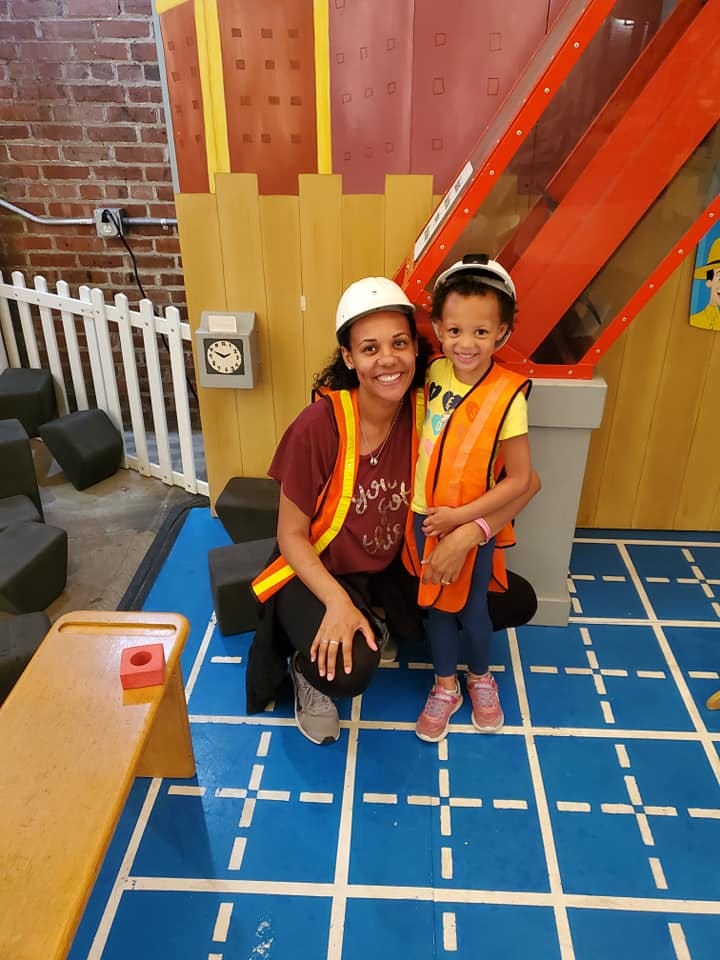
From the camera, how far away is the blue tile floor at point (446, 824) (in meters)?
1.61

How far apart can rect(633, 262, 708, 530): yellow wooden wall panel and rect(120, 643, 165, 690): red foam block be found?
2079 millimetres

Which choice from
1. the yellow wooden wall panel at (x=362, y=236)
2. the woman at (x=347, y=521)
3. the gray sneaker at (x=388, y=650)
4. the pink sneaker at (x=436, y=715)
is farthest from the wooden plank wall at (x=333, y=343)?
the pink sneaker at (x=436, y=715)

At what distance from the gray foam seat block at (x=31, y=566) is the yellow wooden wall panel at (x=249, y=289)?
777mm

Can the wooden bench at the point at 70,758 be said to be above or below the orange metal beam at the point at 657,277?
below

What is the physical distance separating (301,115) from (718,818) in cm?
239

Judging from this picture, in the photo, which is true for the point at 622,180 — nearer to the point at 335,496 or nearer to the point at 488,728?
the point at 335,496

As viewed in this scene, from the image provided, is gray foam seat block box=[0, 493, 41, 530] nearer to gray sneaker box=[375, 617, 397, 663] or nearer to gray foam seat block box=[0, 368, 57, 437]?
gray foam seat block box=[0, 368, 57, 437]

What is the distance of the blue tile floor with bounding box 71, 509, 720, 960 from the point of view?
161 cm

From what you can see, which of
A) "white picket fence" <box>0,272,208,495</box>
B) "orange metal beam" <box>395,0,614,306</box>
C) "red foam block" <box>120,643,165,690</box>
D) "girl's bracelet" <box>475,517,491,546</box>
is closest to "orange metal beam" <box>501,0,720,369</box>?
"orange metal beam" <box>395,0,614,306</box>

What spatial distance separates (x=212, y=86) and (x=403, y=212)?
2.45 feet

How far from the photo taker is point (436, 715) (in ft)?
6.83

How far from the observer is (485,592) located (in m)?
2.03

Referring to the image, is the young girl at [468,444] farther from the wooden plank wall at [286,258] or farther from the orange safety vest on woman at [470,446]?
the wooden plank wall at [286,258]

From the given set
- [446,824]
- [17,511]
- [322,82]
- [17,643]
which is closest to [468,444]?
[446,824]
